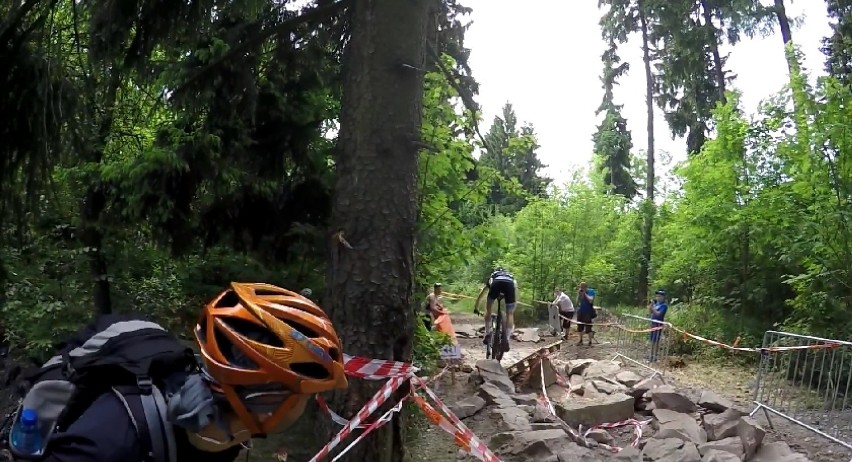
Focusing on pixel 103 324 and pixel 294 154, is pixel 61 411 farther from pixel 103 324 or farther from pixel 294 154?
pixel 294 154

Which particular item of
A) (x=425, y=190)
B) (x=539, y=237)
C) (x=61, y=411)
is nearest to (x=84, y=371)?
(x=61, y=411)

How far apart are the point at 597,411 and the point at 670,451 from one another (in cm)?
166

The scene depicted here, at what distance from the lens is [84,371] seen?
1.64 metres

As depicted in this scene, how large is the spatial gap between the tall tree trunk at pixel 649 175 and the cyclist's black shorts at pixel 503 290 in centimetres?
1492

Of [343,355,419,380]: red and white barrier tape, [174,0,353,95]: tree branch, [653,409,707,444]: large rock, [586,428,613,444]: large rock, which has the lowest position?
[586,428,613,444]: large rock

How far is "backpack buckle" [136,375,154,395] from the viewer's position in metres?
1.60

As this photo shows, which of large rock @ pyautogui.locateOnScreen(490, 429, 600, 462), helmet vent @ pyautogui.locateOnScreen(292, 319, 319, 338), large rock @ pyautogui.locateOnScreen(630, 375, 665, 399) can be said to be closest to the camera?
helmet vent @ pyautogui.locateOnScreen(292, 319, 319, 338)

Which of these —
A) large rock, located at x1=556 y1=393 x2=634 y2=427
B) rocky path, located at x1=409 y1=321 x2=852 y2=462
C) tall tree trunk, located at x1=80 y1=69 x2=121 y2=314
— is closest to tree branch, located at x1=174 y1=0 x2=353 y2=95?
tall tree trunk, located at x1=80 y1=69 x2=121 y2=314

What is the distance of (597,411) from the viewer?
27.6ft

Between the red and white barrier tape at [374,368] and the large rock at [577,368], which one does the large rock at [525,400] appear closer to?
the large rock at [577,368]

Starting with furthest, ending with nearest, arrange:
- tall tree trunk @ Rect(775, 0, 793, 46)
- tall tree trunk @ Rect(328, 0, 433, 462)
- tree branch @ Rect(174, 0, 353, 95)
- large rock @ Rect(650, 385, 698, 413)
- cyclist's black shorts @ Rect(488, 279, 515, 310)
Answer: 1. tall tree trunk @ Rect(775, 0, 793, 46)
2. cyclist's black shorts @ Rect(488, 279, 515, 310)
3. large rock @ Rect(650, 385, 698, 413)
4. tree branch @ Rect(174, 0, 353, 95)
5. tall tree trunk @ Rect(328, 0, 433, 462)

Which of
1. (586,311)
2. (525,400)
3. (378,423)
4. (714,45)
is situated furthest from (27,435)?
(714,45)

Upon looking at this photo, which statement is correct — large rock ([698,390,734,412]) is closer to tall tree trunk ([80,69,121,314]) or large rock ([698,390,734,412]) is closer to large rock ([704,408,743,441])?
large rock ([704,408,743,441])

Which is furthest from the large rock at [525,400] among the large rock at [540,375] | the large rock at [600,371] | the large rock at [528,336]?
the large rock at [528,336]
